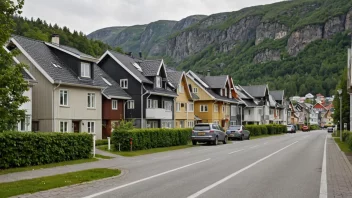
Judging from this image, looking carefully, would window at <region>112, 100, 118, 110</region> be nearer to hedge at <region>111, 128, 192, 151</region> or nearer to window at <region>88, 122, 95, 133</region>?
window at <region>88, 122, 95, 133</region>

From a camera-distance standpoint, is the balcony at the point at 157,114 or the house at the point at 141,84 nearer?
the house at the point at 141,84

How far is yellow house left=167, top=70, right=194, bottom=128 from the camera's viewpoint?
5875 centimetres

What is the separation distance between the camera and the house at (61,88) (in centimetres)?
3534

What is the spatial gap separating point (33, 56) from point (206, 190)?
2699cm

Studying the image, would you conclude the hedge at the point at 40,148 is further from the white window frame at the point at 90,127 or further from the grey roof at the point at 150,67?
the grey roof at the point at 150,67

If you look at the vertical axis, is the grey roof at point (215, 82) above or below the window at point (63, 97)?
above

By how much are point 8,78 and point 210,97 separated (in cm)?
5423

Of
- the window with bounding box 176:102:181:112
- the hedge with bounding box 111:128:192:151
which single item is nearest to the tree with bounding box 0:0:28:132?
the hedge with bounding box 111:128:192:151

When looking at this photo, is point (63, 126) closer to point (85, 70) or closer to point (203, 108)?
point (85, 70)

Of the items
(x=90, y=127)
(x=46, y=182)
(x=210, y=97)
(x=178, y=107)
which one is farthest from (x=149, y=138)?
(x=210, y=97)

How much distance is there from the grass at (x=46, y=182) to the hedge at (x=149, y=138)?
42.8 feet

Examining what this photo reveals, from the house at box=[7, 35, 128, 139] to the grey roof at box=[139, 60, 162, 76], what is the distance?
9.96 m

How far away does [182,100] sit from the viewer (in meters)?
60.6

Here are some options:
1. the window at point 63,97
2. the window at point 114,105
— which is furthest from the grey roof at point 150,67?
the window at point 63,97
